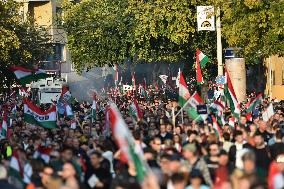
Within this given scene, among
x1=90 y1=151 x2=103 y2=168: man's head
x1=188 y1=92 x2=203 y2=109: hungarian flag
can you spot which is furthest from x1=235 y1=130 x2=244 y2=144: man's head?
x1=188 y1=92 x2=203 y2=109: hungarian flag

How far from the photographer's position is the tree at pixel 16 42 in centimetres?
4316

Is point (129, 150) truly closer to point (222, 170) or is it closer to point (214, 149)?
point (222, 170)

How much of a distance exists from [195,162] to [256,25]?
71.5 feet

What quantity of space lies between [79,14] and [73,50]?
1.96 m

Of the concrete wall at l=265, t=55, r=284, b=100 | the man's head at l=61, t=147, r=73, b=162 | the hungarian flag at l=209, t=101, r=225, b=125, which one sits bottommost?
the concrete wall at l=265, t=55, r=284, b=100

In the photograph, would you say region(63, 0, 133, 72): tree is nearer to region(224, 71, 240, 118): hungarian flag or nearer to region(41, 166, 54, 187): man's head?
region(224, 71, 240, 118): hungarian flag

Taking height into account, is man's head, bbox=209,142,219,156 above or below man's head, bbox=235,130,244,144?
above

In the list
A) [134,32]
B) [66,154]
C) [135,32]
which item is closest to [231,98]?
[66,154]

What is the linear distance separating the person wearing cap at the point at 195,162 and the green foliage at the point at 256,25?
65.4 feet

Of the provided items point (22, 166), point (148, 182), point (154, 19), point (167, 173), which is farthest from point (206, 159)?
point (154, 19)

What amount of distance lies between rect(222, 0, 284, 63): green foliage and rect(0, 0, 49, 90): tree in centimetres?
845

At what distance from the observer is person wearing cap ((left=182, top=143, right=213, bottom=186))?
1472 centimetres

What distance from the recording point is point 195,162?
15.6 metres

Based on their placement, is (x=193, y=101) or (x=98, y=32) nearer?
(x=193, y=101)
